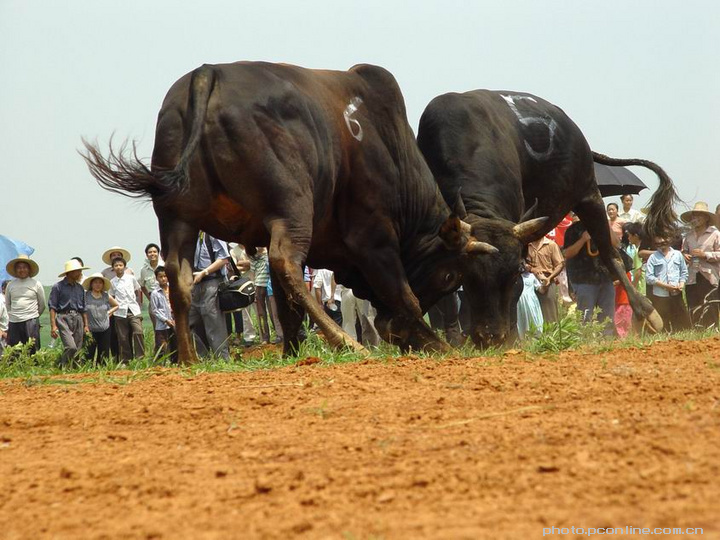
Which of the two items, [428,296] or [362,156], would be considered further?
[428,296]

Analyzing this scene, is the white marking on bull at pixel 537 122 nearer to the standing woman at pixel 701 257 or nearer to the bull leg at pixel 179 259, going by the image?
the standing woman at pixel 701 257

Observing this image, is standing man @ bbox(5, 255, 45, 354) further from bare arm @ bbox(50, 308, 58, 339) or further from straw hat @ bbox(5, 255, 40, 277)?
bare arm @ bbox(50, 308, 58, 339)

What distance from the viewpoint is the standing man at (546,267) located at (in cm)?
1232

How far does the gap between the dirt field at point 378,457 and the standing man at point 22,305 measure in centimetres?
794

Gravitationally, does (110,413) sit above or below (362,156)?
below

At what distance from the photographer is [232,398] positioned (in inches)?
195

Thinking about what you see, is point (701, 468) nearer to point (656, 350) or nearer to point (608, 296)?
point (656, 350)

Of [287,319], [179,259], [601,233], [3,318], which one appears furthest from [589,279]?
[3,318]

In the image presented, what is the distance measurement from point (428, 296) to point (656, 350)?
296 centimetres

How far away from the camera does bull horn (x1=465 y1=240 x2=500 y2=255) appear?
830cm

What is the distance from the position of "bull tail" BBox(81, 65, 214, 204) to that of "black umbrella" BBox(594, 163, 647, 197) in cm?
681

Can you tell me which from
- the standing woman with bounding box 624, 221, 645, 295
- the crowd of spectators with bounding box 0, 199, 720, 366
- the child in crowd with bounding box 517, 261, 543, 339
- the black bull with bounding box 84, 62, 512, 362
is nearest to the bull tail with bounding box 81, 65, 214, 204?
the black bull with bounding box 84, 62, 512, 362

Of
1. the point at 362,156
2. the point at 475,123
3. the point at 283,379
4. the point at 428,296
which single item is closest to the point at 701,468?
the point at 283,379

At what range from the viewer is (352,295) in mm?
12633
